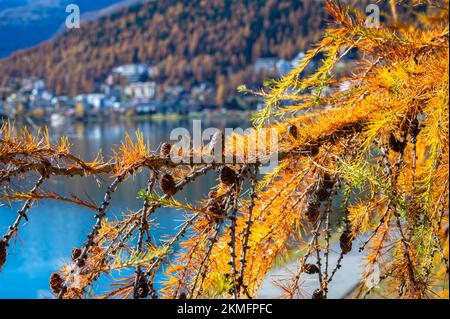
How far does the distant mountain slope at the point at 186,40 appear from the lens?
24312 mm

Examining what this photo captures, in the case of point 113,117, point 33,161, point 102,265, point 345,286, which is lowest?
point 113,117

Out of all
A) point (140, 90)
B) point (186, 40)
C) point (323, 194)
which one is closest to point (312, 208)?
point (323, 194)

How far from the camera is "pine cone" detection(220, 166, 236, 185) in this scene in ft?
2.07

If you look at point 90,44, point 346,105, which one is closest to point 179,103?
point 90,44

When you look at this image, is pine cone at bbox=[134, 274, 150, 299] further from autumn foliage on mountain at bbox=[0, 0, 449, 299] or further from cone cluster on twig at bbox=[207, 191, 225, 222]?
cone cluster on twig at bbox=[207, 191, 225, 222]

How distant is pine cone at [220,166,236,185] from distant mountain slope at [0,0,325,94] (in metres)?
21.3

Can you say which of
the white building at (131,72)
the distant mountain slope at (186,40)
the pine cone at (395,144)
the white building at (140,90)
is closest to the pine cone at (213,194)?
the pine cone at (395,144)

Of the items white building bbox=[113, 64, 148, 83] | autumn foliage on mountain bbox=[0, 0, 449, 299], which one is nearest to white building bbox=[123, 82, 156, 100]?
white building bbox=[113, 64, 148, 83]

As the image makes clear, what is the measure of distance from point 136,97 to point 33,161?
21.7m

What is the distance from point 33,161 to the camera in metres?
0.59

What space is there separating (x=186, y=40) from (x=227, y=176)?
30.0m

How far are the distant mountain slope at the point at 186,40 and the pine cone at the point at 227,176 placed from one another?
69.7 ft

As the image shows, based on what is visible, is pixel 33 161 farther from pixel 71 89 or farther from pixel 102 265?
pixel 71 89

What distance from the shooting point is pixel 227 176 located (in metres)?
0.63
